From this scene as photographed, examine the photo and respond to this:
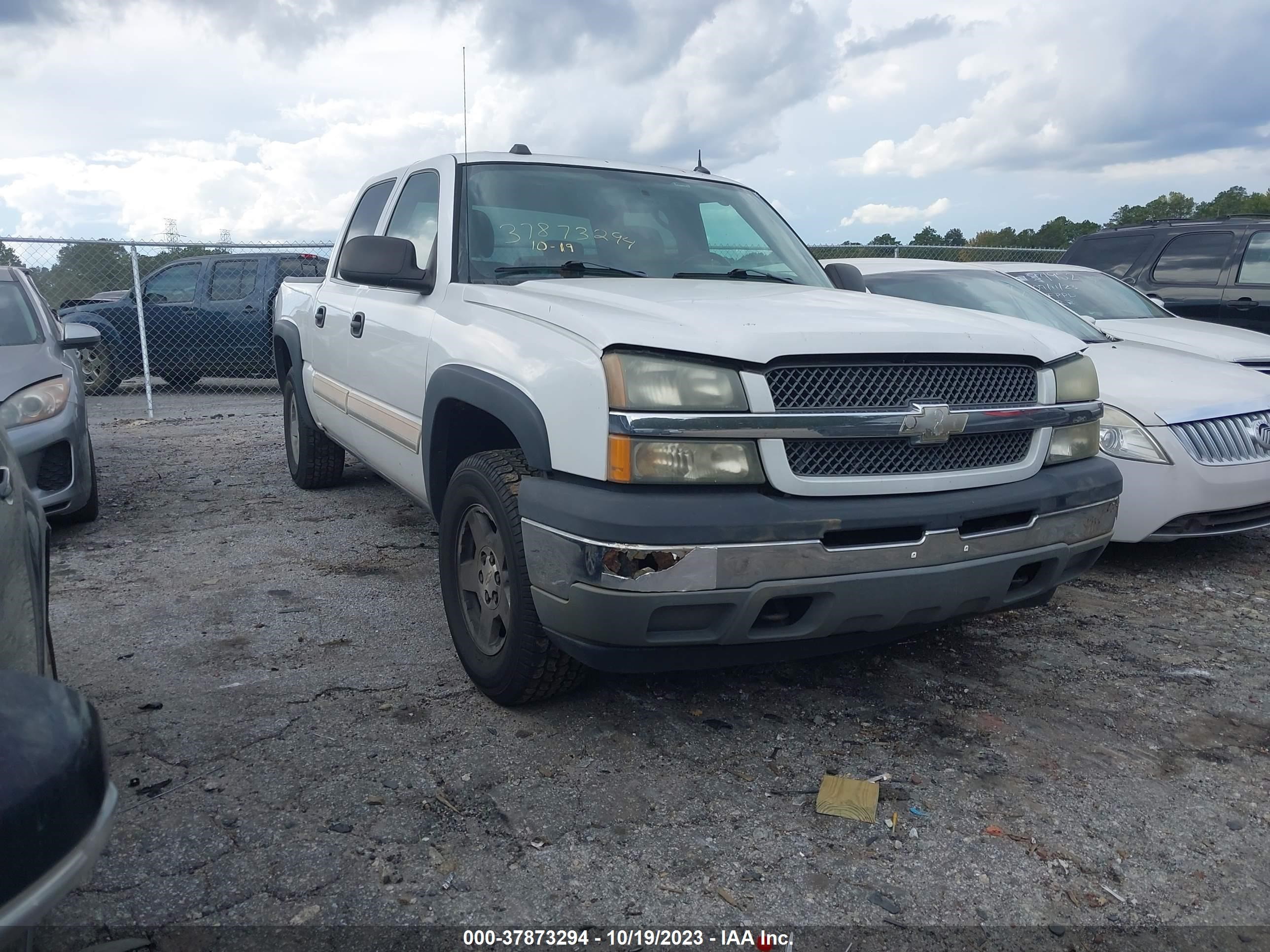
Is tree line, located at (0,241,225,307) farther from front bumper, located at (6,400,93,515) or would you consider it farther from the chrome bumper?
the chrome bumper

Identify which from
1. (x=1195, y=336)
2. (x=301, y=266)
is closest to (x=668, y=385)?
(x=1195, y=336)

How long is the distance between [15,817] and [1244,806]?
110 inches

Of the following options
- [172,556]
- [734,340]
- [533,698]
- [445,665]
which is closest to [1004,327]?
[734,340]

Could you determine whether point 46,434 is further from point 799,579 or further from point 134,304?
point 134,304

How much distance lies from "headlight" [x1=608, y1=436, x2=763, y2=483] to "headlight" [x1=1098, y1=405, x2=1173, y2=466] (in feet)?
9.34

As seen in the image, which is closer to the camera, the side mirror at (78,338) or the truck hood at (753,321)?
the truck hood at (753,321)

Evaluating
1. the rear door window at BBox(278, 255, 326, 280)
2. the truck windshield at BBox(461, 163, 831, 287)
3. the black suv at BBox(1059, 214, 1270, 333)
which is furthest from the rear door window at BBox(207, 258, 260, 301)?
the black suv at BBox(1059, 214, 1270, 333)

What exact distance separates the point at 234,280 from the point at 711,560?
11480 millimetres

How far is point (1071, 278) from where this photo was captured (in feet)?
23.6

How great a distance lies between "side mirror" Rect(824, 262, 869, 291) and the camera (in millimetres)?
4102

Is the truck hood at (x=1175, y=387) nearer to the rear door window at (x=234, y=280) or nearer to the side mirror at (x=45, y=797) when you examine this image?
the side mirror at (x=45, y=797)

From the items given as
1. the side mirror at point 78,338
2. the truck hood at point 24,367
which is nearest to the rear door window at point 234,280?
the side mirror at point 78,338

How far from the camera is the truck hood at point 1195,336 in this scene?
242 inches

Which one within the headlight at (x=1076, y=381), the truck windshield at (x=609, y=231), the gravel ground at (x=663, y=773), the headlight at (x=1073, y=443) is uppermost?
the truck windshield at (x=609, y=231)
